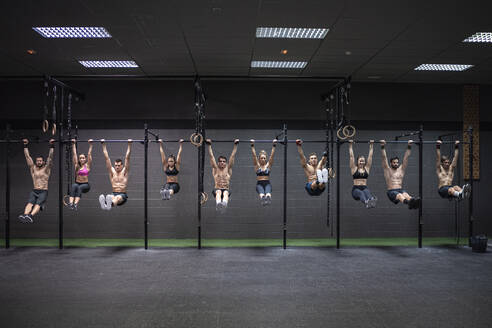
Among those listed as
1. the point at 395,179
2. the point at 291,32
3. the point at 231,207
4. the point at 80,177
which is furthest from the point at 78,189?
the point at 395,179

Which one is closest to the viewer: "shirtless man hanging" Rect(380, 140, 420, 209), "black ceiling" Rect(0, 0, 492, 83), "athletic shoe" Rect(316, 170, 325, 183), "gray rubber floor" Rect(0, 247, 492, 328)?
"gray rubber floor" Rect(0, 247, 492, 328)

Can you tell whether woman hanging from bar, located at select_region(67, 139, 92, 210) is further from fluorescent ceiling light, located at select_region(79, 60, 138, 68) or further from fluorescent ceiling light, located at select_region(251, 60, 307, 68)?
fluorescent ceiling light, located at select_region(251, 60, 307, 68)

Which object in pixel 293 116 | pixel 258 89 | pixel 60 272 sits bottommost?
pixel 60 272

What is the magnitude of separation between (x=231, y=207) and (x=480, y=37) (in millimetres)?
5628

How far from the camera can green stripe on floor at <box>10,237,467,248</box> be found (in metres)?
6.65

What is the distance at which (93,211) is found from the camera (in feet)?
24.3

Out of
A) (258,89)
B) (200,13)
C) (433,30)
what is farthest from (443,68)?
(200,13)

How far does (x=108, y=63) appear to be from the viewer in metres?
6.49

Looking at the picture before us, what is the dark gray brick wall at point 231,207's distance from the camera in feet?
24.2

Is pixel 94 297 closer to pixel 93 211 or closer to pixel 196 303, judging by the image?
pixel 196 303

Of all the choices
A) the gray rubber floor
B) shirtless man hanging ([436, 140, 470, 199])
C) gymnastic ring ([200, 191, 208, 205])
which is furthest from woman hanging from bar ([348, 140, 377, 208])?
gymnastic ring ([200, 191, 208, 205])

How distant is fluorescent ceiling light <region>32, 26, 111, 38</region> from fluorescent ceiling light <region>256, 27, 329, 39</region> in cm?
247

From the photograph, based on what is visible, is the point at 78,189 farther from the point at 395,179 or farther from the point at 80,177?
the point at 395,179

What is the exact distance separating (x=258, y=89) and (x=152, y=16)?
11.2 feet
